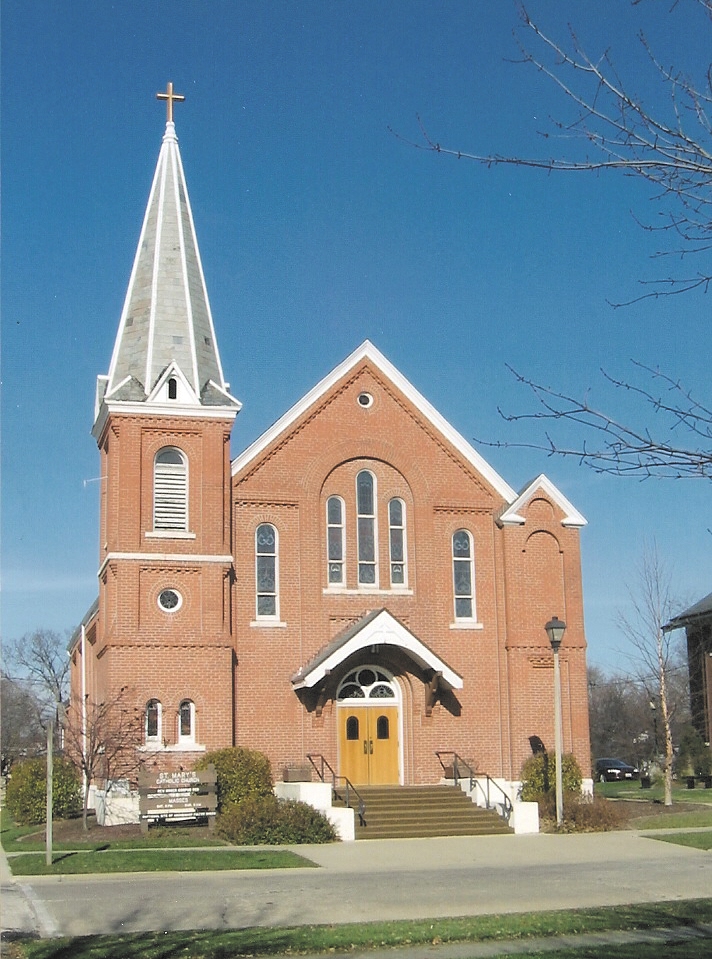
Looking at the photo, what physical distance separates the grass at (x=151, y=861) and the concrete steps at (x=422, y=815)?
4.48 metres

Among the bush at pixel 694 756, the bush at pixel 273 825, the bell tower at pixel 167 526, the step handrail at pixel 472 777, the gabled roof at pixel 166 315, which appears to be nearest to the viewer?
the bush at pixel 273 825

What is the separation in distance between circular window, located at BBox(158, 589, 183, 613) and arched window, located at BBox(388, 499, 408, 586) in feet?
19.5

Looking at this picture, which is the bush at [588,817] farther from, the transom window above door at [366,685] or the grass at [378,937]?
the grass at [378,937]

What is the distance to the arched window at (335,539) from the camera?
32.1 metres

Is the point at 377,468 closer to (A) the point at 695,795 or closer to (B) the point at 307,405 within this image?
(B) the point at 307,405

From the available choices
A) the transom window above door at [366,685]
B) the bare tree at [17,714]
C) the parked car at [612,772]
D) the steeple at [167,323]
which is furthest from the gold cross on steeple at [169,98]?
the bare tree at [17,714]

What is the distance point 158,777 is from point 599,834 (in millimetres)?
9513

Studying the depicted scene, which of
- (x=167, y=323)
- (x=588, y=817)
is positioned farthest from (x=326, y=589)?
(x=588, y=817)

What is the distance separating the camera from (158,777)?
26344 millimetres

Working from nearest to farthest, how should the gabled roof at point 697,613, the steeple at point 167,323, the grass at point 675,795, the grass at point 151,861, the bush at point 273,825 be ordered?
1. the grass at point 151,861
2. the bush at point 273,825
3. the steeple at point 167,323
4. the grass at point 675,795
5. the gabled roof at point 697,613

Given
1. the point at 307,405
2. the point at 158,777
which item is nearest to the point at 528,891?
the point at 158,777

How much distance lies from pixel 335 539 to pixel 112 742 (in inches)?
310

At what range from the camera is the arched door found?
31.2 meters

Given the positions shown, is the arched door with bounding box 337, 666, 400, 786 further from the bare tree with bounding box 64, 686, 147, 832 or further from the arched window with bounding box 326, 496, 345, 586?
the bare tree with bounding box 64, 686, 147, 832
